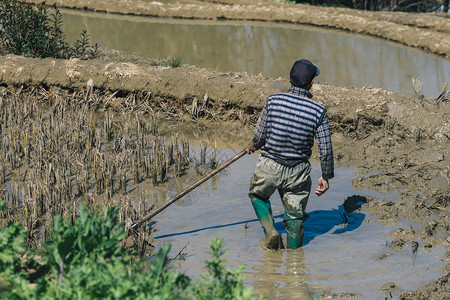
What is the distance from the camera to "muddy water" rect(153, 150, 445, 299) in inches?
199

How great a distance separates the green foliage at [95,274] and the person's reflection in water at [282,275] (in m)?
1.37

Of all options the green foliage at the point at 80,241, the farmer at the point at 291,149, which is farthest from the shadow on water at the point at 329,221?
the green foliage at the point at 80,241

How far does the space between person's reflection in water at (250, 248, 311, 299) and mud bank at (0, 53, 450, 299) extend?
34.9 inches

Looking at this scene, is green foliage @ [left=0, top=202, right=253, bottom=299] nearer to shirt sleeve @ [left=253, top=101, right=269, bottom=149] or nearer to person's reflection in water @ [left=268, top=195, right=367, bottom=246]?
shirt sleeve @ [left=253, top=101, right=269, bottom=149]

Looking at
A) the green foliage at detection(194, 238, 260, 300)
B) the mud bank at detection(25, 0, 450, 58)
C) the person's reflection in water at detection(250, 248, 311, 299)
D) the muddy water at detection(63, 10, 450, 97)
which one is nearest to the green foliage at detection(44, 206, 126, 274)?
the green foliage at detection(194, 238, 260, 300)

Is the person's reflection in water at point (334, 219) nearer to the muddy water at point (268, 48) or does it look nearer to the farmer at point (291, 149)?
the farmer at point (291, 149)

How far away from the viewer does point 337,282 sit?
5.04 m

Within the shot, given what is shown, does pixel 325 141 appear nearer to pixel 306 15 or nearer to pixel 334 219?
pixel 334 219

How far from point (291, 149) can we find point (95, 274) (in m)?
2.47

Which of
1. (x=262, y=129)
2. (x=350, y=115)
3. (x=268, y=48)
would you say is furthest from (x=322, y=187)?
(x=268, y=48)

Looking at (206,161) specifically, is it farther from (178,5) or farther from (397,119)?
(178,5)

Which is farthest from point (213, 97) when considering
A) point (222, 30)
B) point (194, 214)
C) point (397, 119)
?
point (222, 30)

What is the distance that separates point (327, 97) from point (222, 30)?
8482 millimetres

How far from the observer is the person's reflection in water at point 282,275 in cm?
490
